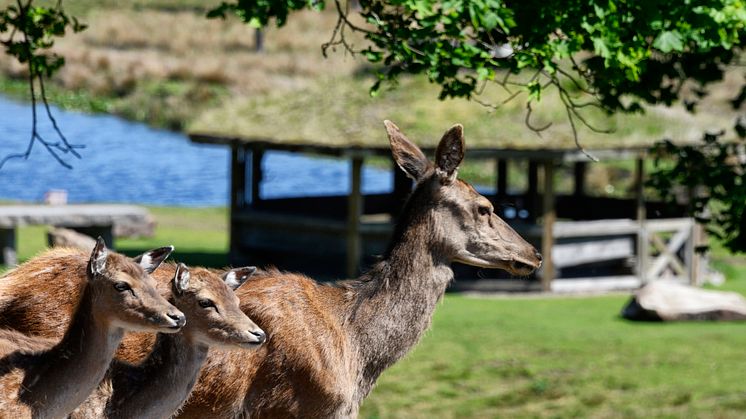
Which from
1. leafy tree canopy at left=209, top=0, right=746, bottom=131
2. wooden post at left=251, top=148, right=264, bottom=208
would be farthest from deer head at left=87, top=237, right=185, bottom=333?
wooden post at left=251, top=148, right=264, bottom=208

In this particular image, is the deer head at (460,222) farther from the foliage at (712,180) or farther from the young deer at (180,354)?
the foliage at (712,180)

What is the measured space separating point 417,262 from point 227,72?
52.1 meters

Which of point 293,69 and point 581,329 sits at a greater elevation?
point 293,69

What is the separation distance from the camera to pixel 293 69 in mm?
61031

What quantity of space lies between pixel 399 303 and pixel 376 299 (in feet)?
0.45

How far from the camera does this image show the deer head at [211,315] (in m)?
6.20

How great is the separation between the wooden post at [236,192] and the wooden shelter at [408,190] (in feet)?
0.08

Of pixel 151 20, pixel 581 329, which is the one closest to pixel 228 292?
pixel 581 329

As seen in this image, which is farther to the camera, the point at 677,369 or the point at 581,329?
the point at 581,329

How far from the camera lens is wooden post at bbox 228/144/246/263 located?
25.6 metres

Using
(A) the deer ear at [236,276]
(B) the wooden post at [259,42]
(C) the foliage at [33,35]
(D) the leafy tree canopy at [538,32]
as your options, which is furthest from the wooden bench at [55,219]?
(B) the wooden post at [259,42]

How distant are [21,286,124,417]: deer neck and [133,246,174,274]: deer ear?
311 millimetres

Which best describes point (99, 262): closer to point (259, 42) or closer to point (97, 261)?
point (97, 261)

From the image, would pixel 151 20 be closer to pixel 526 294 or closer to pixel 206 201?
pixel 206 201
